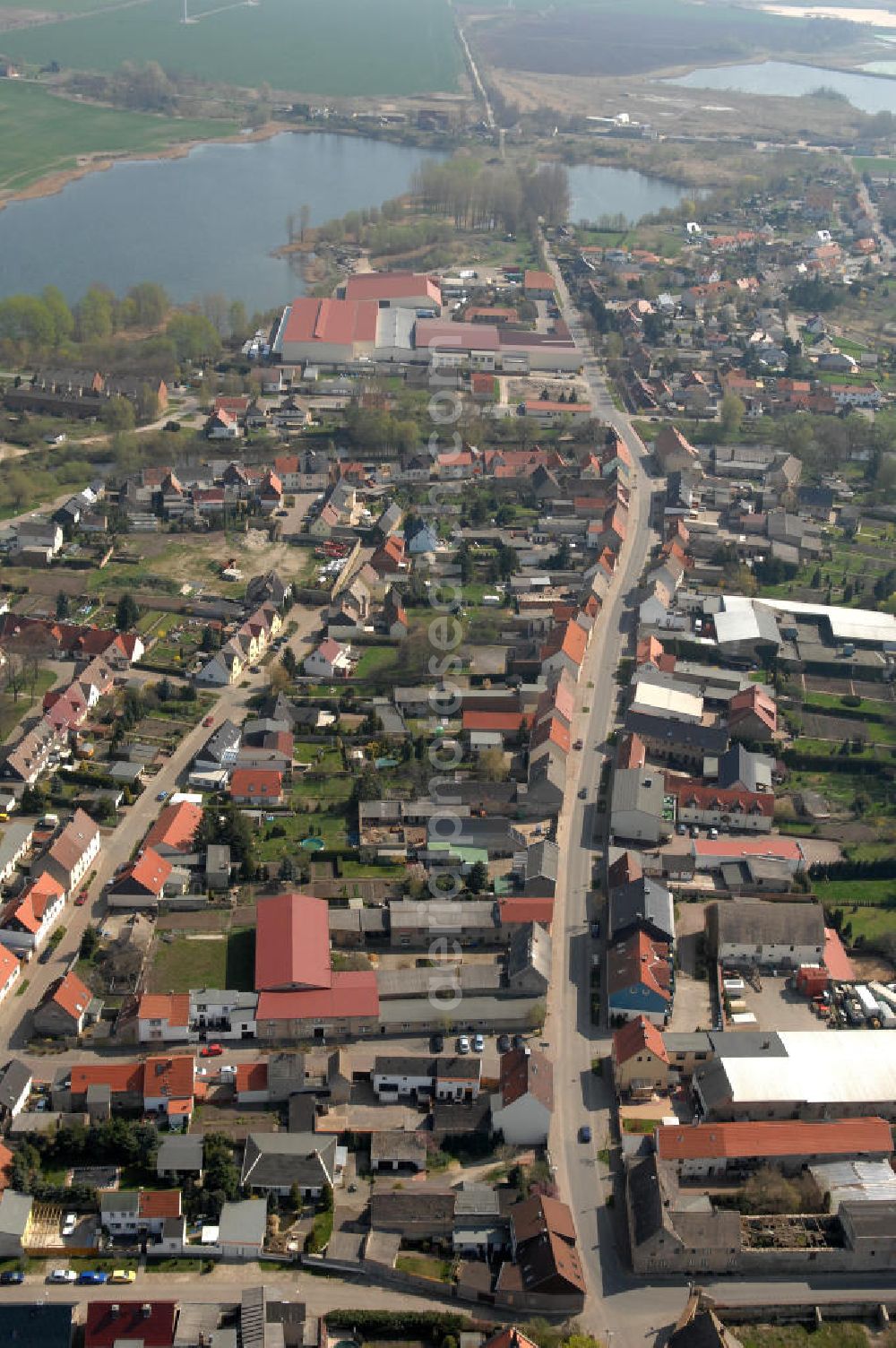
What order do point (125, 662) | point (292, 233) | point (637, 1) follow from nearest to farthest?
point (125, 662) < point (292, 233) < point (637, 1)

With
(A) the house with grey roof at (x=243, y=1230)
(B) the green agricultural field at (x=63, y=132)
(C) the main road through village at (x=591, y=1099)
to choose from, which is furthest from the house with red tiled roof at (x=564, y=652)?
(B) the green agricultural field at (x=63, y=132)

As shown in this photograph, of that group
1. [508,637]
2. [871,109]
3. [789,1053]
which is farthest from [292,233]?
[871,109]

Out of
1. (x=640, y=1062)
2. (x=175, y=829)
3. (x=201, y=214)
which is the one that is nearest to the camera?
(x=640, y=1062)

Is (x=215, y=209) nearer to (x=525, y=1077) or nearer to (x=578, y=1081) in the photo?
(x=578, y=1081)

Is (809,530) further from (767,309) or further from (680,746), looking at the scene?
(767,309)

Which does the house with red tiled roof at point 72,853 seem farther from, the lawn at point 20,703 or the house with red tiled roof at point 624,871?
the house with red tiled roof at point 624,871

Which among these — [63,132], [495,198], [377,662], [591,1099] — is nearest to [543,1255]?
[591,1099]

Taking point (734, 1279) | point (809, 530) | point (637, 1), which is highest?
point (637, 1)
